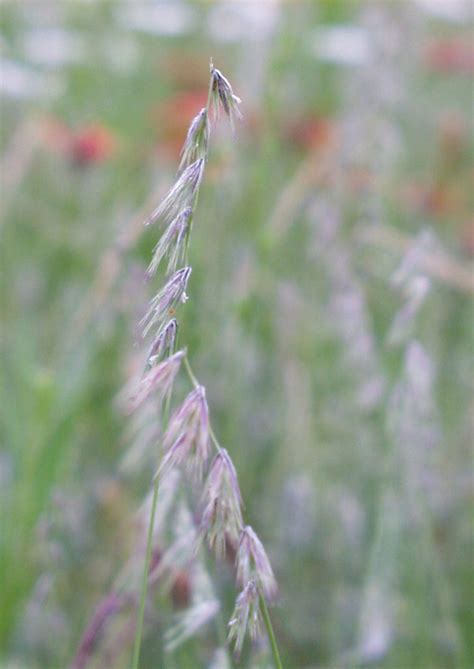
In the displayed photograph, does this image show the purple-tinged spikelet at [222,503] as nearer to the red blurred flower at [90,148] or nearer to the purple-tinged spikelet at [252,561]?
the purple-tinged spikelet at [252,561]

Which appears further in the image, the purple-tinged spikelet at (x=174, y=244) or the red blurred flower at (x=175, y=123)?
the red blurred flower at (x=175, y=123)

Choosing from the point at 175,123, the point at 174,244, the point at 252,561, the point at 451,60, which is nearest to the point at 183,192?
the point at 174,244

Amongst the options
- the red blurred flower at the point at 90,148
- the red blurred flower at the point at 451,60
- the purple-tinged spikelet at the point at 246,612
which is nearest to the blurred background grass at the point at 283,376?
the red blurred flower at the point at 90,148

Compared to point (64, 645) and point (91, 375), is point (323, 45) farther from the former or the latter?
point (64, 645)

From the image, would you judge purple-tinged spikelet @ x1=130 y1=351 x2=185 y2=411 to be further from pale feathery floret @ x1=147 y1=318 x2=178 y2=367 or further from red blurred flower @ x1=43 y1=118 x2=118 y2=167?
red blurred flower @ x1=43 y1=118 x2=118 y2=167

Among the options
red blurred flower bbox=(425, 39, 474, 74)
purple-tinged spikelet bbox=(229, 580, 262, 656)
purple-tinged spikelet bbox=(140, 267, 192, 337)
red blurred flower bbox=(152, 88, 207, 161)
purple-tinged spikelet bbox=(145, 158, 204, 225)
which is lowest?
purple-tinged spikelet bbox=(229, 580, 262, 656)

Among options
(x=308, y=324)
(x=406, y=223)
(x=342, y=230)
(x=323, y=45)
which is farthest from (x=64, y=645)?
(x=323, y=45)

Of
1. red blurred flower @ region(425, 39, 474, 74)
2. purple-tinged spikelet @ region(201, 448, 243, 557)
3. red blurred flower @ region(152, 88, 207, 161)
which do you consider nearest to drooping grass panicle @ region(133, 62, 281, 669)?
purple-tinged spikelet @ region(201, 448, 243, 557)
